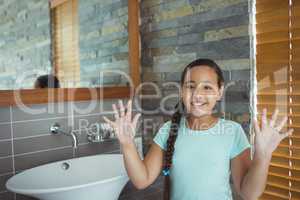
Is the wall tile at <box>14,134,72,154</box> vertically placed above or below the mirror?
below

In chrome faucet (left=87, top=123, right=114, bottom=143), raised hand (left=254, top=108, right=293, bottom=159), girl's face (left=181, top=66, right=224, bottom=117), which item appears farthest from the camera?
chrome faucet (left=87, top=123, right=114, bottom=143)

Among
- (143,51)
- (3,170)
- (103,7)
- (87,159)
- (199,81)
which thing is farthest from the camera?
(143,51)

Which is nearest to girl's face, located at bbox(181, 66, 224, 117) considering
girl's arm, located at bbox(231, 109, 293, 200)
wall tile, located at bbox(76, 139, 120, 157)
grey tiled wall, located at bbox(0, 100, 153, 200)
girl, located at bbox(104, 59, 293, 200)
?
girl, located at bbox(104, 59, 293, 200)

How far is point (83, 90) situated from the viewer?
1.67 m

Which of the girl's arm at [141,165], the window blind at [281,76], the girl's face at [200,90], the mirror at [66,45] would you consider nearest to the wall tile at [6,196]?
the mirror at [66,45]

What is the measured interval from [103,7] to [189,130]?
1132 mm

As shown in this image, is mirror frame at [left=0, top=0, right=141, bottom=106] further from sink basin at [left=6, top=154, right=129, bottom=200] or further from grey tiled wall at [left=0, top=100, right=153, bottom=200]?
sink basin at [left=6, top=154, right=129, bottom=200]

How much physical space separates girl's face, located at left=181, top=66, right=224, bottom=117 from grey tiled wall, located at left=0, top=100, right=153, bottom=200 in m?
0.74

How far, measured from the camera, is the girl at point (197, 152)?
0.99 meters

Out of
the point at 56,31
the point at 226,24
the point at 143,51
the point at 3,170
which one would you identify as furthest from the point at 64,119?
the point at 226,24

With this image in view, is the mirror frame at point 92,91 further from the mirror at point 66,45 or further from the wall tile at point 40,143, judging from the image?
the wall tile at point 40,143

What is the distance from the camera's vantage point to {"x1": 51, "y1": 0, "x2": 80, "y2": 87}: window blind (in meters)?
1.64

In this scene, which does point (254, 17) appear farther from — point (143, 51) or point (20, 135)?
point (20, 135)

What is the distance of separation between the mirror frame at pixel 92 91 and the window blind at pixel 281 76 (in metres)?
0.82
